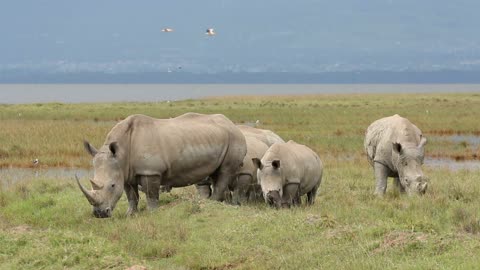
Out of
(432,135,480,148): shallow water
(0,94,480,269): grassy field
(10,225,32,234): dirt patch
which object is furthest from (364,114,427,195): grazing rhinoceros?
(432,135,480,148): shallow water

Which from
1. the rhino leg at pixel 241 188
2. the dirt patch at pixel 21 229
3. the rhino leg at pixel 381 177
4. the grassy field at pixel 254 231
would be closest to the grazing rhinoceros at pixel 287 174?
the grassy field at pixel 254 231

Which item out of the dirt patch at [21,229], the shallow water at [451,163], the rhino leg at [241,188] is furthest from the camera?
the shallow water at [451,163]

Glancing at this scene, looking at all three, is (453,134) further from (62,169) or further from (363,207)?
(363,207)

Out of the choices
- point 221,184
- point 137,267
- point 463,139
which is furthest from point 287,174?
point 463,139

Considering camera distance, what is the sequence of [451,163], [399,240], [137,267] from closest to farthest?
1. [137,267]
2. [399,240]
3. [451,163]

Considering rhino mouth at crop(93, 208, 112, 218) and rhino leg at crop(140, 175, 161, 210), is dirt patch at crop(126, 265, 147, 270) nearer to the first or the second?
rhino mouth at crop(93, 208, 112, 218)

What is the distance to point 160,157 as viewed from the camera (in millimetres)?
15352

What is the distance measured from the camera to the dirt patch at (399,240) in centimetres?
1107

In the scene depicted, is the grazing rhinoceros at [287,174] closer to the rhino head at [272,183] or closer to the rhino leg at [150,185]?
the rhino head at [272,183]

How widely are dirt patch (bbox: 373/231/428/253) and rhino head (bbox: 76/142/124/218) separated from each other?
16.8ft

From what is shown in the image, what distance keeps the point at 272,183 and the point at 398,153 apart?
9.67ft

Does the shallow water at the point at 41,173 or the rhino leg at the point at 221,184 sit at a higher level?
the rhino leg at the point at 221,184

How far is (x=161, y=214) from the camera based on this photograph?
1484cm

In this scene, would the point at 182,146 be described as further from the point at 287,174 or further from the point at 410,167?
the point at 410,167
